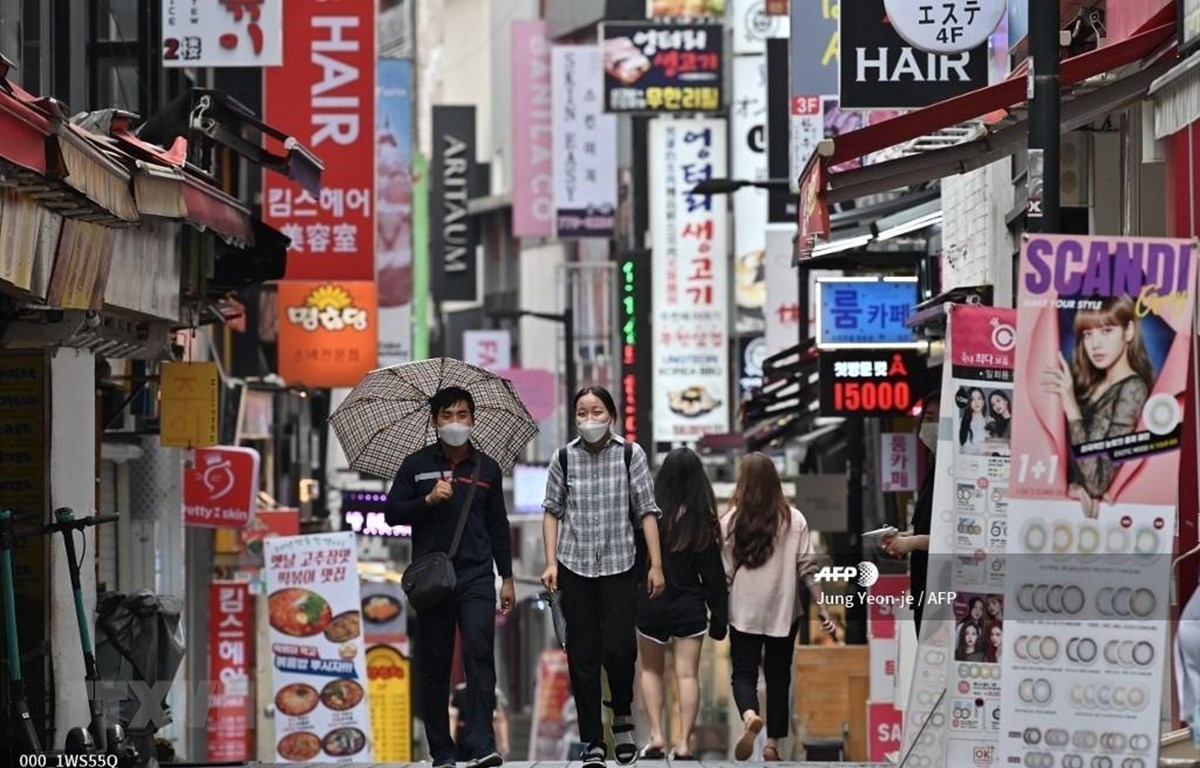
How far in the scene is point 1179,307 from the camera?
9727 millimetres

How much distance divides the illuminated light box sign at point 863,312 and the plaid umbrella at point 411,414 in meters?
9.38

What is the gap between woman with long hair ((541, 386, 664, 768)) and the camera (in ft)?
44.5

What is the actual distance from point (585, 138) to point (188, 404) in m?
27.8

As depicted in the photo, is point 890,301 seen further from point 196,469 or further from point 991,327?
point 991,327

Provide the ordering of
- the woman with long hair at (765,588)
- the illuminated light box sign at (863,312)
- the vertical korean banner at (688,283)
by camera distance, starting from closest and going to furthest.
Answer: the woman with long hair at (765,588) → the illuminated light box sign at (863,312) → the vertical korean banner at (688,283)

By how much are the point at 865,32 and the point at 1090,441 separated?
798 centimetres

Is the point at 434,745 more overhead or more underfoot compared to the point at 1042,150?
more underfoot

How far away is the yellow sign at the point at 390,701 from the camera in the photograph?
31641 millimetres

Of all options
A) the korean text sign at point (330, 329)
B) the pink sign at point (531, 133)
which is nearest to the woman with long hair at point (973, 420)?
the korean text sign at point (330, 329)

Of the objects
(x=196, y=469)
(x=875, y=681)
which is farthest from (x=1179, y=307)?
(x=196, y=469)

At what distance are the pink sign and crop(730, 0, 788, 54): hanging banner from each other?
310 inches

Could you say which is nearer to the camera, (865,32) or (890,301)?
(865,32)

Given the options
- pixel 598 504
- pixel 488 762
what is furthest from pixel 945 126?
pixel 488 762

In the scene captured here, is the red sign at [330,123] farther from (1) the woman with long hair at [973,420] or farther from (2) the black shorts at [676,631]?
(1) the woman with long hair at [973,420]
